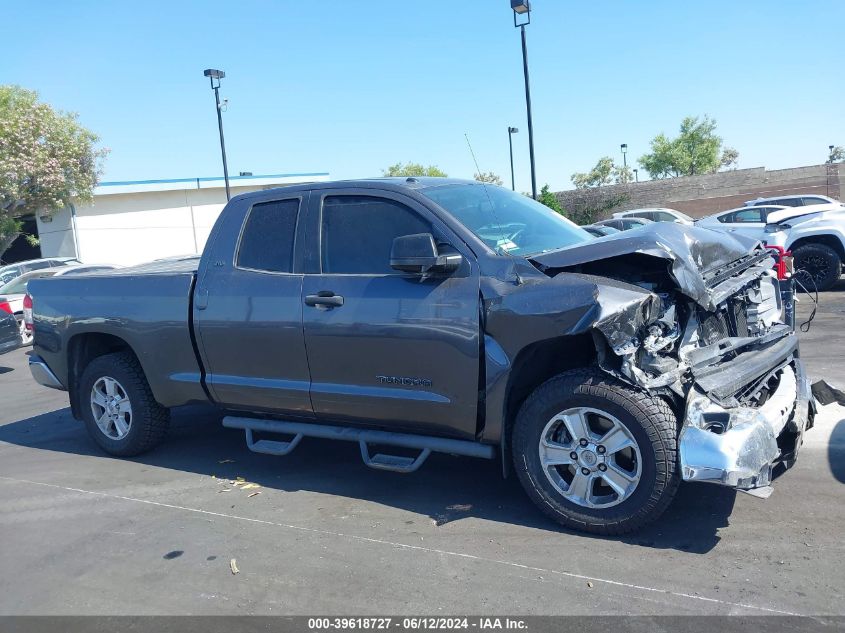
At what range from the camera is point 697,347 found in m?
4.11

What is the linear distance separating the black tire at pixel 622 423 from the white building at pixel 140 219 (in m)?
28.0

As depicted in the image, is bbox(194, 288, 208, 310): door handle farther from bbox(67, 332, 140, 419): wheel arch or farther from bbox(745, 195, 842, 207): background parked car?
bbox(745, 195, 842, 207): background parked car

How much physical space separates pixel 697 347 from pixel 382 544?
2.07 metres

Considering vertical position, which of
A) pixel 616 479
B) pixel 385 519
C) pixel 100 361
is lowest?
pixel 385 519

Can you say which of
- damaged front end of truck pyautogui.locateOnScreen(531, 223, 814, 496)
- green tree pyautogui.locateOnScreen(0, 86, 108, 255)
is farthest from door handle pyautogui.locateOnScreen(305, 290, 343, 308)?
green tree pyautogui.locateOnScreen(0, 86, 108, 255)

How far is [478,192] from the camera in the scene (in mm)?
4957

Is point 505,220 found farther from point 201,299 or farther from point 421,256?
point 201,299

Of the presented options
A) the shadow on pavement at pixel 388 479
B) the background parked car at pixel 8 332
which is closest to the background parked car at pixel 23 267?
the background parked car at pixel 8 332

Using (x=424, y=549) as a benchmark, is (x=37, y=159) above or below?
above

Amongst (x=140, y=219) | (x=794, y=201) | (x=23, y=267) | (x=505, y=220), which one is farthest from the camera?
(x=140, y=219)

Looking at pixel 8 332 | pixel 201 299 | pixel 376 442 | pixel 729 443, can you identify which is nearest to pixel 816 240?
pixel 729 443

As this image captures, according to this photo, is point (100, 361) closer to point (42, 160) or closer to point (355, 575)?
point (355, 575)
